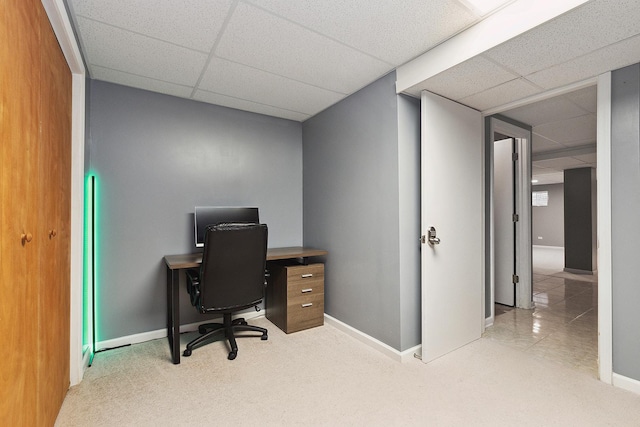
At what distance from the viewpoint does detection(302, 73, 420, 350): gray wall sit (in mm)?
2400

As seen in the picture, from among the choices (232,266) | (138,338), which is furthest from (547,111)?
(138,338)

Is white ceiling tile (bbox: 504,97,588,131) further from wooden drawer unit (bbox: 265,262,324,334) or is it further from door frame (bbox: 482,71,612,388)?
wooden drawer unit (bbox: 265,262,324,334)

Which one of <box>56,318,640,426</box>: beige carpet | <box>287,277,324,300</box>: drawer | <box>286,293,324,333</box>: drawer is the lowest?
<box>56,318,640,426</box>: beige carpet

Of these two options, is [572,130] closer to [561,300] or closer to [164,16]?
[561,300]

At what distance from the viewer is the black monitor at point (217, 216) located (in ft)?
9.36

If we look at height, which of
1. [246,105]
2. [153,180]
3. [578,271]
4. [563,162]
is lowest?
[578,271]

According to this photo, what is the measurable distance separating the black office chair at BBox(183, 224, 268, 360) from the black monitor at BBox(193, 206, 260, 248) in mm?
439

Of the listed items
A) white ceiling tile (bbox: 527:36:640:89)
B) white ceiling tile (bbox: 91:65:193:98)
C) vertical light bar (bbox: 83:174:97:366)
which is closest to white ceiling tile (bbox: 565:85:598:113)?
white ceiling tile (bbox: 527:36:640:89)

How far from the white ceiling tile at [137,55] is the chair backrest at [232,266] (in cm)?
130

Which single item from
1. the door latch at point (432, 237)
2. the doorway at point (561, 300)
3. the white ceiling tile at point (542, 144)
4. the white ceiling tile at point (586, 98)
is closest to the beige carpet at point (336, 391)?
the doorway at point (561, 300)

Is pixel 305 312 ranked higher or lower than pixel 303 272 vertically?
lower

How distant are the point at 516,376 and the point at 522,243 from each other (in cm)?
209

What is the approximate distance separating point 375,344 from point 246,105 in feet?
8.90

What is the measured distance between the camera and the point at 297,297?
2947 millimetres
